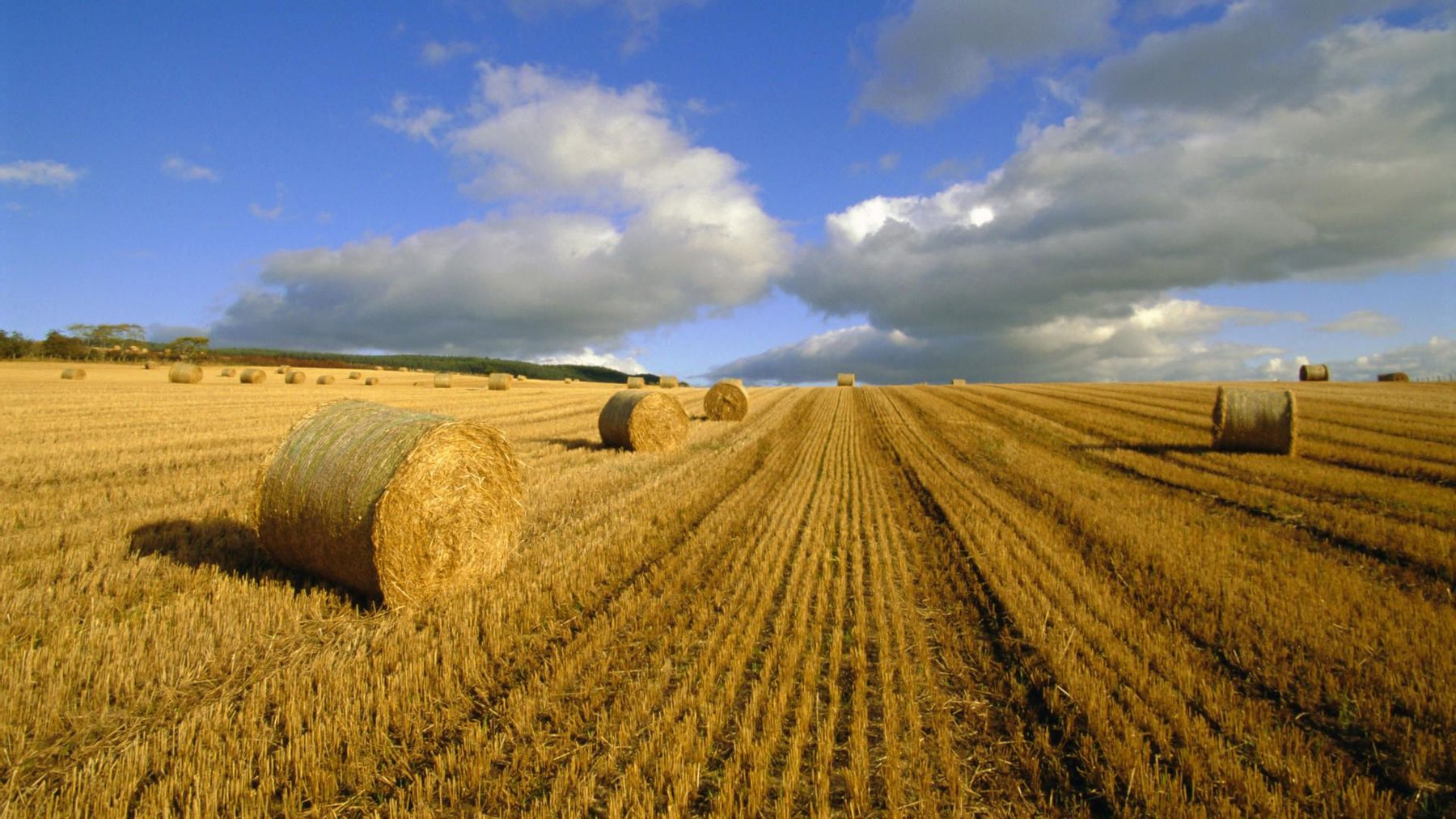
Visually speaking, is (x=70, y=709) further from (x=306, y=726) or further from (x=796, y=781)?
(x=796, y=781)

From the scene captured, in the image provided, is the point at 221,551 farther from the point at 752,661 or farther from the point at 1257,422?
the point at 1257,422

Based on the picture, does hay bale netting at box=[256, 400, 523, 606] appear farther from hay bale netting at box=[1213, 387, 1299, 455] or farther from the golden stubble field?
hay bale netting at box=[1213, 387, 1299, 455]

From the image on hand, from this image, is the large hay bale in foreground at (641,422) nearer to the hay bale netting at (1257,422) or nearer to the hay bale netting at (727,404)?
the hay bale netting at (727,404)

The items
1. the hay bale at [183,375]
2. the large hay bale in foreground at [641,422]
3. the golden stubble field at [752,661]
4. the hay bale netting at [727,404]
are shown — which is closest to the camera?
the golden stubble field at [752,661]

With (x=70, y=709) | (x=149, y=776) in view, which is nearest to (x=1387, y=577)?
(x=149, y=776)

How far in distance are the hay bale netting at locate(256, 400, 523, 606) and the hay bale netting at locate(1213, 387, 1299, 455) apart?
568 inches

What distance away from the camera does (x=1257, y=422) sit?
A: 13.3m

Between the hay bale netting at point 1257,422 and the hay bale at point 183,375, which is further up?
the hay bale at point 183,375

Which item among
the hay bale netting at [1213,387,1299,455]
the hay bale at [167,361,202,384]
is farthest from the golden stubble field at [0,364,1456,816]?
the hay bale at [167,361,202,384]

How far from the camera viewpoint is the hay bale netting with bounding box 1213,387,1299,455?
13102mm

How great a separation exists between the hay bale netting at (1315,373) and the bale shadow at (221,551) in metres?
49.8

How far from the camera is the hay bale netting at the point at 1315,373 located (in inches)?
1508

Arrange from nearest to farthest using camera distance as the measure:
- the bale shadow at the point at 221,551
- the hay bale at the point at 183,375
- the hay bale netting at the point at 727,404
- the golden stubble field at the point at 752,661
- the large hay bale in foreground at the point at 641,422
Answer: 1. the golden stubble field at the point at 752,661
2. the bale shadow at the point at 221,551
3. the large hay bale in foreground at the point at 641,422
4. the hay bale netting at the point at 727,404
5. the hay bale at the point at 183,375

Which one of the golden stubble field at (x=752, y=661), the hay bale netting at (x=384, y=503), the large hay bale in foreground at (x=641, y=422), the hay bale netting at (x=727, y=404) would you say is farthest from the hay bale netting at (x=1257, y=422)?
the hay bale netting at (x=384, y=503)
